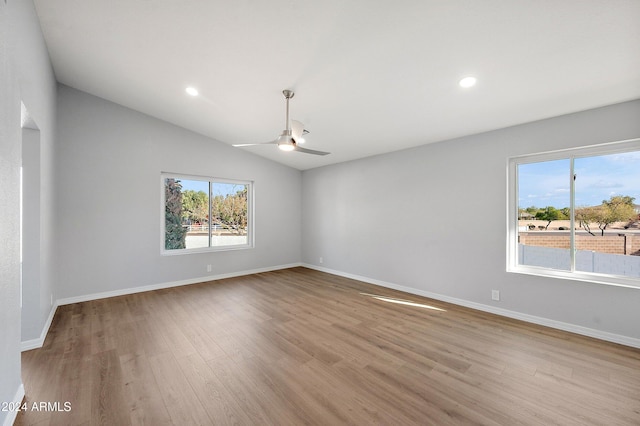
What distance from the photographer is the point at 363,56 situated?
2488 mm

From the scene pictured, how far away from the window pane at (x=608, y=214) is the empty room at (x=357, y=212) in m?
0.02

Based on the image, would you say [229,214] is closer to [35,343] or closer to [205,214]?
[205,214]

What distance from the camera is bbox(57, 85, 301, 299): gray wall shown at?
3967mm

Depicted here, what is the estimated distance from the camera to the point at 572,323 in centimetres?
304

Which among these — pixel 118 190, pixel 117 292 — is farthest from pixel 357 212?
pixel 117 292

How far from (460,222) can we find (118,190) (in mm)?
5488

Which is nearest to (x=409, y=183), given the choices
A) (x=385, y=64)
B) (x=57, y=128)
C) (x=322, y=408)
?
(x=385, y=64)

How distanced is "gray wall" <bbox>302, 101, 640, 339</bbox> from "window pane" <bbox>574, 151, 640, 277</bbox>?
11.4 inches

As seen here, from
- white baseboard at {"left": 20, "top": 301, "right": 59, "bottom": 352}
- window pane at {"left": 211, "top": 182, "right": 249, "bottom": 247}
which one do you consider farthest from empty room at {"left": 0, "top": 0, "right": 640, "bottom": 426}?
window pane at {"left": 211, "top": 182, "right": 249, "bottom": 247}

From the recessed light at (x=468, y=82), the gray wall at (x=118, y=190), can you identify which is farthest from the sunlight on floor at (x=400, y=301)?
the gray wall at (x=118, y=190)

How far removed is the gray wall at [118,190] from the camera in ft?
13.0

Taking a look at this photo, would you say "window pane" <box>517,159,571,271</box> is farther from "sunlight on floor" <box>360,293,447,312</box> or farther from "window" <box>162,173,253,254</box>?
"window" <box>162,173,253,254</box>

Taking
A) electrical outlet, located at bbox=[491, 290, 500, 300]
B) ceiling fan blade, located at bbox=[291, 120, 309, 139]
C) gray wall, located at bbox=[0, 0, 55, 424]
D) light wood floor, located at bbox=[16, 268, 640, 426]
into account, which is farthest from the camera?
electrical outlet, located at bbox=[491, 290, 500, 300]

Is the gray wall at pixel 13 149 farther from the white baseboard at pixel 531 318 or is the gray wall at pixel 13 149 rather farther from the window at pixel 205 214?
the white baseboard at pixel 531 318
